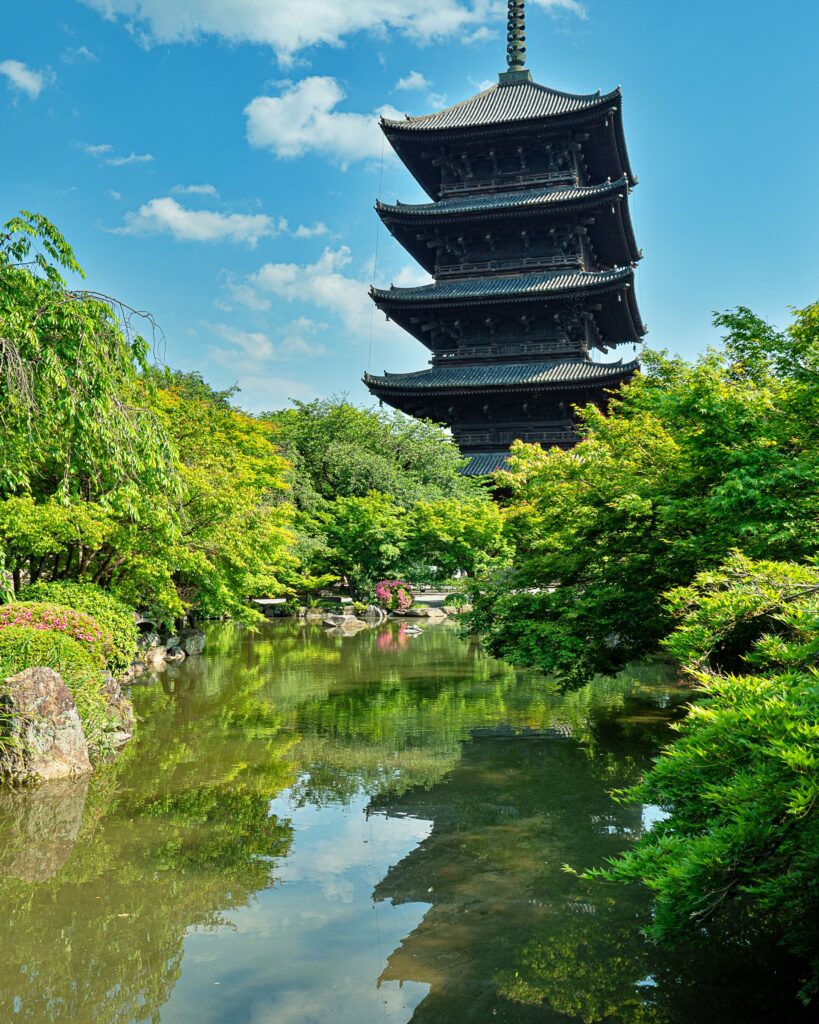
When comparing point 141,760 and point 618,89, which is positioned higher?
point 618,89

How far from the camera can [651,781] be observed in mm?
3873

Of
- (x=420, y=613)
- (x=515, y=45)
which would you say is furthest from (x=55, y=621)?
(x=515, y=45)

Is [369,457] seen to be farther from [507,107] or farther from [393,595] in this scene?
[507,107]

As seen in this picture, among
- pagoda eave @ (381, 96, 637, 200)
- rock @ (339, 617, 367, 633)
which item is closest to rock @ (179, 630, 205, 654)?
rock @ (339, 617, 367, 633)

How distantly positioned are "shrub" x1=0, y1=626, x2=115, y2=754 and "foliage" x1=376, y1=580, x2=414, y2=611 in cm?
2142

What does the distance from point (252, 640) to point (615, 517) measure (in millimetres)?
16604

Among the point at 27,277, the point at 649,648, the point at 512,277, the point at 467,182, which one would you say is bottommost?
the point at 649,648

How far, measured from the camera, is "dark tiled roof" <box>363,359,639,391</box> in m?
26.5

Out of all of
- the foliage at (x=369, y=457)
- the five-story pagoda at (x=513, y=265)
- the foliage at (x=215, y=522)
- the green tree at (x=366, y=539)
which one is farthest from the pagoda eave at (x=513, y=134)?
the foliage at (x=215, y=522)

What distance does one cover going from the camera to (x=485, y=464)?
96.4 feet

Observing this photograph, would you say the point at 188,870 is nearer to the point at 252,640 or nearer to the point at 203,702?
the point at 203,702

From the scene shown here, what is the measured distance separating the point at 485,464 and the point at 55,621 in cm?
2105

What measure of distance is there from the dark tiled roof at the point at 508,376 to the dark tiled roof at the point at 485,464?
2976 millimetres

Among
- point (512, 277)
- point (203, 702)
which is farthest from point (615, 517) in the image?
point (512, 277)
